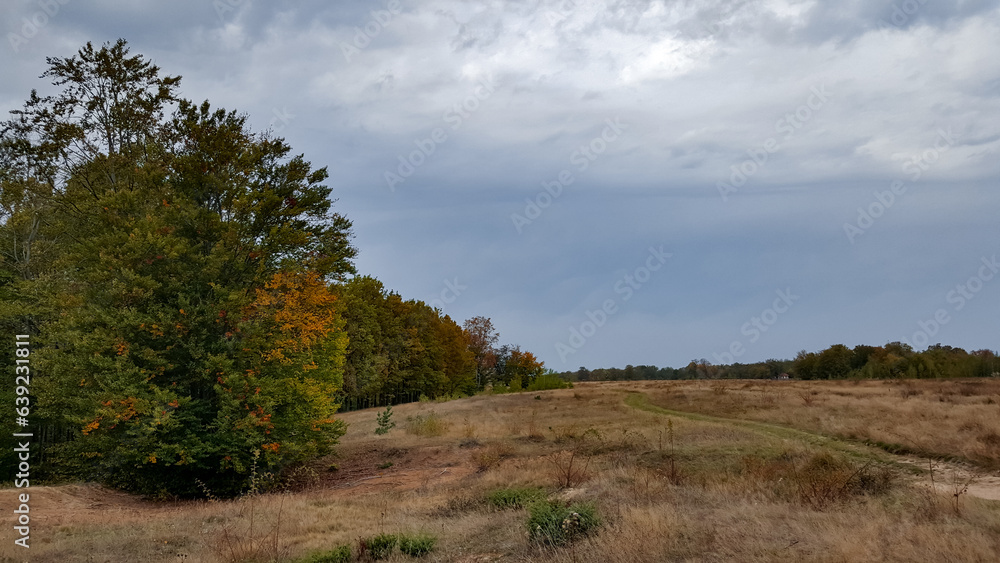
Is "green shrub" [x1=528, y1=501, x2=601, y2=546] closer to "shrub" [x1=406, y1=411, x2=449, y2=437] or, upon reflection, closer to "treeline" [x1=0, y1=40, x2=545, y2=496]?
"treeline" [x1=0, y1=40, x2=545, y2=496]

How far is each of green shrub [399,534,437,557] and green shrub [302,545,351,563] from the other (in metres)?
0.85

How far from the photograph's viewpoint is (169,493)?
62.2 feet

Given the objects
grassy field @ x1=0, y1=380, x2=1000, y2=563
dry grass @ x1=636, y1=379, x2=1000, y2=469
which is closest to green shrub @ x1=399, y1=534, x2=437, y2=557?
grassy field @ x1=0, y1=380, x2=1000, y2=563

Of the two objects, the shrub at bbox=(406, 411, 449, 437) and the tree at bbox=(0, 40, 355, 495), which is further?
the shrub at bbox=(406, 411, 449, 437)

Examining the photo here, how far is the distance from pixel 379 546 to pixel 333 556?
718 millimetres

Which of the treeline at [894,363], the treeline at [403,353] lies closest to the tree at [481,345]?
the treeline at [403,353]

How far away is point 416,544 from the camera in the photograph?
877 centimetres

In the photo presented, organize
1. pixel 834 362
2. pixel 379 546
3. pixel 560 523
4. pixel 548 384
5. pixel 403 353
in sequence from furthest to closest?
pixel 834 362
pixel 548 384
pixel 403 353
pixel 379 546
pixel 560 523

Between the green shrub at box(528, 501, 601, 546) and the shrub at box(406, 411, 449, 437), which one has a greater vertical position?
the green shrub at box(528, 501, 601, 546)

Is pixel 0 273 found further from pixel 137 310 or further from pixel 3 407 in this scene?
pixel 137 310

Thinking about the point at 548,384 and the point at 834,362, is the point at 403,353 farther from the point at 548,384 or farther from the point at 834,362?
the point at 834,362

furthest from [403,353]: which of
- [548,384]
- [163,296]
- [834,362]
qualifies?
[834,362]

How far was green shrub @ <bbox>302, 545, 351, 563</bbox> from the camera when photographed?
28.3ft

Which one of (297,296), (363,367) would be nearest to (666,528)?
(297,296)
